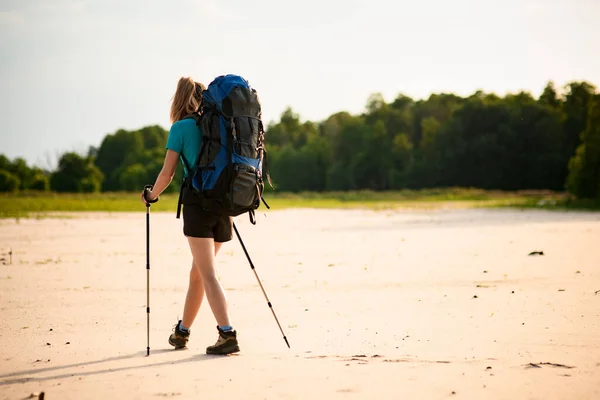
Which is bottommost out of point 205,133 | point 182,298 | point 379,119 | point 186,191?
point 182,298

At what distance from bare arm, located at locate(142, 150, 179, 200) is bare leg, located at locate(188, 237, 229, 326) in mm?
476

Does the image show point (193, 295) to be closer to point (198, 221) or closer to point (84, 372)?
point (198, 221)

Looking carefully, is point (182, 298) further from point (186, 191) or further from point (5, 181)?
point (5, 181)

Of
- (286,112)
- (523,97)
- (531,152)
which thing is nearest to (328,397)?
(531,152)

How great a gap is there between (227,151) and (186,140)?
0.36 m

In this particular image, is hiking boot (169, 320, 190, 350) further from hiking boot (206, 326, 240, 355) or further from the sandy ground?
hiking boot (206, 326, 240, 355)

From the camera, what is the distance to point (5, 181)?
85812mm

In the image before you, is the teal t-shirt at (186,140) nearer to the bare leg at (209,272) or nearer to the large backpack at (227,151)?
the large backpack at (227,151)

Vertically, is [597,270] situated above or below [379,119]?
below

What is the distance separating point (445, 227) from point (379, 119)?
279ft

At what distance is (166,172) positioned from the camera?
5.69m

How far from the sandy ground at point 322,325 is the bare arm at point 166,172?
130cm

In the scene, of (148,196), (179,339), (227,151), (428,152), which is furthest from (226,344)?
(428,152)

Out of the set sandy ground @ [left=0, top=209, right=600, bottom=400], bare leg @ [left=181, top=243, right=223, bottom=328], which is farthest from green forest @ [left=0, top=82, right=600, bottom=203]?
bare leg @ [left=181, top=243, right=223, bottom=328]
